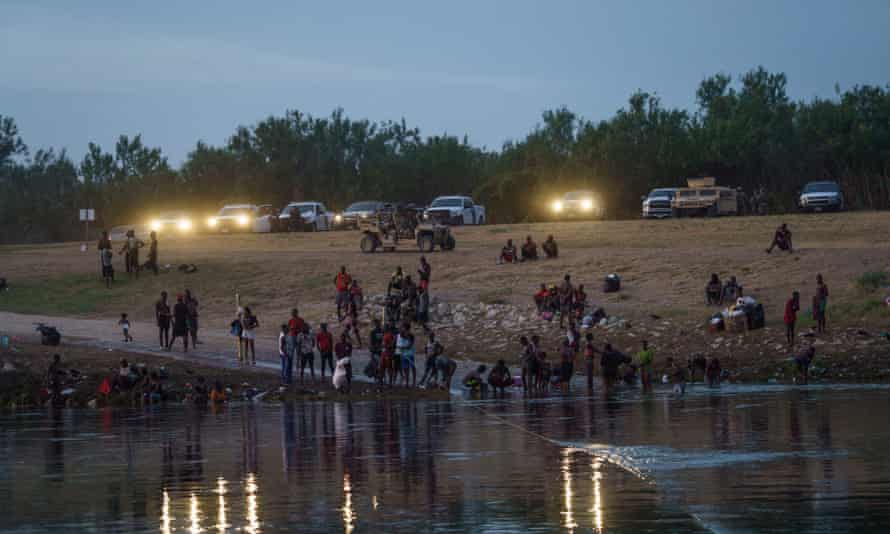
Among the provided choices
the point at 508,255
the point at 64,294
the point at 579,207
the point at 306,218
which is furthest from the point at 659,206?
the point at 64,294

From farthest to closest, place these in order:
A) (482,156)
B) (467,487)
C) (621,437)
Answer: (482,156), (621,437), (467,487)

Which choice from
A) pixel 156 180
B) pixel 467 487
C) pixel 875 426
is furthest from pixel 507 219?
pixel 467 487

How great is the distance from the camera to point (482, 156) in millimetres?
126062

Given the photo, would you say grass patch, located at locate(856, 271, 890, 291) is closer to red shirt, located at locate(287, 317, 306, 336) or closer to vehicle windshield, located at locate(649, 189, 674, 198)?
red shirt, located at locate(287, 317, 306, 336)

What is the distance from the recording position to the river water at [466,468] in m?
17.0

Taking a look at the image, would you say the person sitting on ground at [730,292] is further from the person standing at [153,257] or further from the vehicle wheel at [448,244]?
the person standing at [153,257]

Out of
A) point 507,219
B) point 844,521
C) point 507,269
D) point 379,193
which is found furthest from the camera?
point 379,193

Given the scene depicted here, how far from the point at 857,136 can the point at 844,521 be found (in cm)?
7934

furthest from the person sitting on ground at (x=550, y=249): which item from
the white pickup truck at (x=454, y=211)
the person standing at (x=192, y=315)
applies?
the person standing at (x=192, y=315)

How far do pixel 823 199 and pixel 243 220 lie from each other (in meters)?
30.0

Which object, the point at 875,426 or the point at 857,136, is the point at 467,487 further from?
the point at 857,136

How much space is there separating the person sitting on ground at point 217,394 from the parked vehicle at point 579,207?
42377 mm

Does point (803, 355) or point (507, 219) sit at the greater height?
point (507, 219)

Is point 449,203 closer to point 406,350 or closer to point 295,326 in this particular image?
point 295,326
